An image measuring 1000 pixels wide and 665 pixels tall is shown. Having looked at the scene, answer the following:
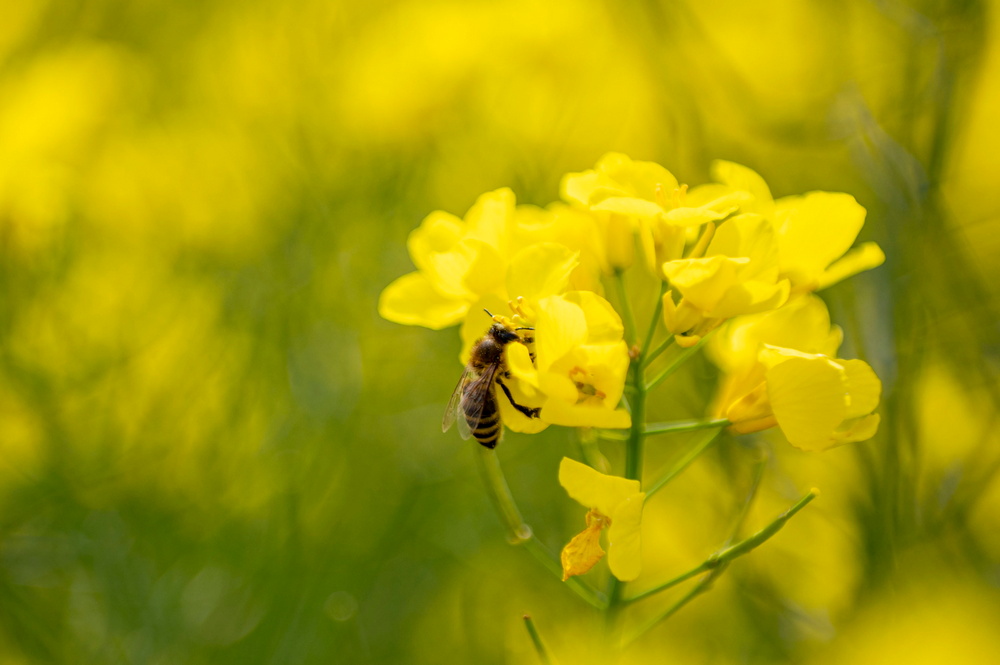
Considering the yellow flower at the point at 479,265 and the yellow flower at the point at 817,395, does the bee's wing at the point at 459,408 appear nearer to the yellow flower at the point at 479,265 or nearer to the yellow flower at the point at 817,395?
the yellow flower at the point at 479,265

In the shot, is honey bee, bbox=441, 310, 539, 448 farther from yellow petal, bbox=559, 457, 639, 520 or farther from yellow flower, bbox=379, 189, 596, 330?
yellow petal, bbox=559, 457, 639, 520

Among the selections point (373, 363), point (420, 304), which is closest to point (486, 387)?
point (420, 304)

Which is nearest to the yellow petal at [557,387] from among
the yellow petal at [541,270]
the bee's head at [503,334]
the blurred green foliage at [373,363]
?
the yellow petal at [541,270]

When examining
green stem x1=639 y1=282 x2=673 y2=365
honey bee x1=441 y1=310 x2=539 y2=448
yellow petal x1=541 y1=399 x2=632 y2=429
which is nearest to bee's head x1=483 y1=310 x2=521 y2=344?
honey bee x1=441 y1=310 x2=539 y2=448

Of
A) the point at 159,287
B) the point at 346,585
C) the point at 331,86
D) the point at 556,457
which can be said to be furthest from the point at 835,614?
the point at 331,86

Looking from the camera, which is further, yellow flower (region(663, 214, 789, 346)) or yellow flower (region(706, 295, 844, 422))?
yellow flower (region(706, 295, 844, 422))

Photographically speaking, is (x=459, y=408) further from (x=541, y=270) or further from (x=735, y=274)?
(x=735, y=274)

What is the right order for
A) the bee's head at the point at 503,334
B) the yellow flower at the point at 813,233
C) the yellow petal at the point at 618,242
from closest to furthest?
the yellow flower at the point at 813,233
the yellow petal at the point at 618,242
the bee's head at the point at 503,334
